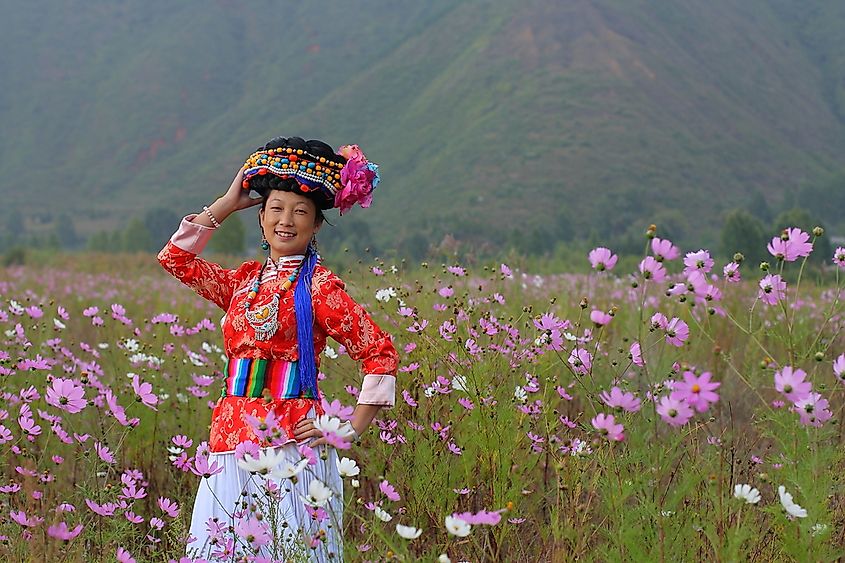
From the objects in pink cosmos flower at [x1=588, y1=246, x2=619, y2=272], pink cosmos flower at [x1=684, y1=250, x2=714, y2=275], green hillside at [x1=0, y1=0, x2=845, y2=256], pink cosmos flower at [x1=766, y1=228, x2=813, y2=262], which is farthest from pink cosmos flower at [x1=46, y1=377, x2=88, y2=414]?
green hillside at [x1=0, y1=0, x2=845, y2=256]

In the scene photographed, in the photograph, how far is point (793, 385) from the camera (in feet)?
6.31

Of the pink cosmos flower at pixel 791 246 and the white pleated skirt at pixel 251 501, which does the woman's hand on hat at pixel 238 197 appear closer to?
the white pleated skirt at pixel 251 501

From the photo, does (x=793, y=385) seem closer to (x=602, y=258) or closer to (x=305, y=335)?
(x=602, y=258)

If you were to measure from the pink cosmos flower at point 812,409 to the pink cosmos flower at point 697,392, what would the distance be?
0.88 feet

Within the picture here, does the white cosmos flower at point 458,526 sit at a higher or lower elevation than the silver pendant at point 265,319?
lower

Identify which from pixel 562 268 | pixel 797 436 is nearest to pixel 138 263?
pixel 562 268

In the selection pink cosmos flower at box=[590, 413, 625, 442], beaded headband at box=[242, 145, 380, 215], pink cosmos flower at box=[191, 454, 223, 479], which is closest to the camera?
pink cosmos flower at box=[590, 413, 625, 442]

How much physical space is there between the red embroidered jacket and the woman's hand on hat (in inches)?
4.7

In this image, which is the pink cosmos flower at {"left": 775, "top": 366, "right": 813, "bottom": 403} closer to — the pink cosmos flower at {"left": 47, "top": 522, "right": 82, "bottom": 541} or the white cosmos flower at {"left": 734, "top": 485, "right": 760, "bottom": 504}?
the white cosmos flower at {"left": 734, "top": 485, "right": 760, "bottom": 504}

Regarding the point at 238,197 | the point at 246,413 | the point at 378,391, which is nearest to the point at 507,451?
the point at 378,391

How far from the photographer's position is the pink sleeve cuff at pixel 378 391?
255cm

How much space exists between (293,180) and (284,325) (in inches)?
17.5

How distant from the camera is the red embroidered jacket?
2578mm

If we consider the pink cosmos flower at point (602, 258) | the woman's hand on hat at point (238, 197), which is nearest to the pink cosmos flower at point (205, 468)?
the woman's hand on hat at point (238, 197)
